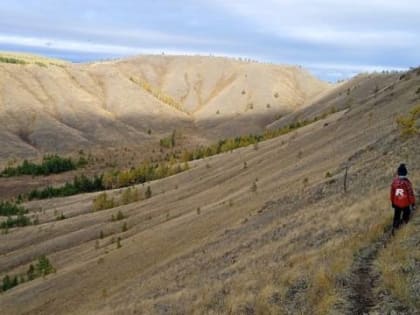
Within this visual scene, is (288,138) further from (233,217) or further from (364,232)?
(364,232)

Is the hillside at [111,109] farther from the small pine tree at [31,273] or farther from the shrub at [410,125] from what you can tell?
the shrub at [410,125]

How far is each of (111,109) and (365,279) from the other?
539 ft

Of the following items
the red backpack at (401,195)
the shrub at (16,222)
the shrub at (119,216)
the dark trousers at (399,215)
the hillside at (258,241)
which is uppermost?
the red backpack at (401,195)

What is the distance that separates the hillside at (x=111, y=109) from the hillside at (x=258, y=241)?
93.5m

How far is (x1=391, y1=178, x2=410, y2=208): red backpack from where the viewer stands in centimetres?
1527

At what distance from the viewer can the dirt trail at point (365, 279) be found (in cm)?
1253

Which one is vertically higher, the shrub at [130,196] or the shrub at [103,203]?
the shrub at [130,196]

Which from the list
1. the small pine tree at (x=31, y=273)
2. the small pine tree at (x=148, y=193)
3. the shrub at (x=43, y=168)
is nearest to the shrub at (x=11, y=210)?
the small pine tree at (x=148, y=193)

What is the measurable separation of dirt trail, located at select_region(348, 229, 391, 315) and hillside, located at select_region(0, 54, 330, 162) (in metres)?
131

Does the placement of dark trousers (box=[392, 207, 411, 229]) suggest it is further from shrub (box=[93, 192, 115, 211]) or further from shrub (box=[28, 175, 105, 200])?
shrub (box=[28, 175, 105, 200])

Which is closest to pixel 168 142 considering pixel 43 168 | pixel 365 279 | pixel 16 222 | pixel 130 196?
pixel 43 168

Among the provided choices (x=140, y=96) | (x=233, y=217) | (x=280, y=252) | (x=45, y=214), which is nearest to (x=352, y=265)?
(x=280, y=252)

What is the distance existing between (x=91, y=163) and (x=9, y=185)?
841 inches

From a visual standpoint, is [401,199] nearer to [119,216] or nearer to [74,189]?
[119,216]
